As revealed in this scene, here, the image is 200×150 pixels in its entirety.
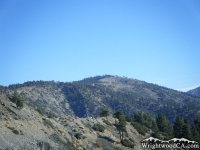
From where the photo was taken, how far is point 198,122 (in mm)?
96250

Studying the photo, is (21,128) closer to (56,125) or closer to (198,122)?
(56,125)

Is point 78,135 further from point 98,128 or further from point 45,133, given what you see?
point 98,128

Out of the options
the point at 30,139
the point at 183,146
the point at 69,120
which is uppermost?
the point at 69,120

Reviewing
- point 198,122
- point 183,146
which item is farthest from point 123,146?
point 198,122

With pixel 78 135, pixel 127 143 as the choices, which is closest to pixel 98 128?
pixel 127 143

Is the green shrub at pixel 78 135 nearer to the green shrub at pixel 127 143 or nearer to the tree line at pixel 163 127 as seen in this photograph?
the green shrub at pixel 127 143

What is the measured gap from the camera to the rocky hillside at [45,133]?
→ 37750mm

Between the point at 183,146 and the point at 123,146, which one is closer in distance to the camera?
the point at 123,146

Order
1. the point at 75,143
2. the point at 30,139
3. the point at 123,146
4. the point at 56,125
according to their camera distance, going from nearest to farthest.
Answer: the point at 30,139 < the point at 75,143 < the point at 56,125 < the point at 123,146

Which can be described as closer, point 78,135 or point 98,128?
point 78,135

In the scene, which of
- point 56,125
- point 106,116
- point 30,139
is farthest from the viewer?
point 106,116

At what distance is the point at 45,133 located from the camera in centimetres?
4609

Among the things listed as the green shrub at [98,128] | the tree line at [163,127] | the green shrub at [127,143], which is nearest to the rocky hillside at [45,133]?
the green shrub at [98,128]

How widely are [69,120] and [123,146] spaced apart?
17909 millimetres
